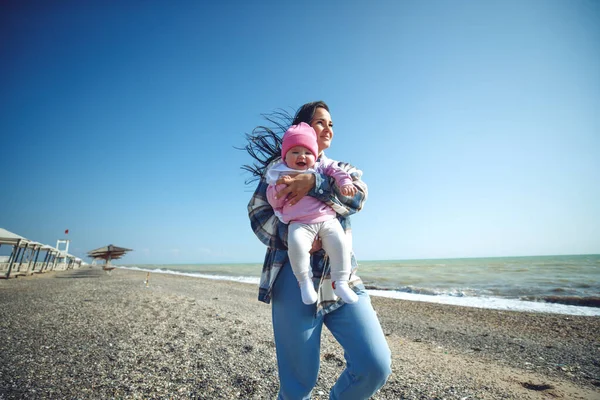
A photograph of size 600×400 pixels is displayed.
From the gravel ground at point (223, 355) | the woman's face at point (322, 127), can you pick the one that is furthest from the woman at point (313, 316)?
the gravel ground at point (223, 355)

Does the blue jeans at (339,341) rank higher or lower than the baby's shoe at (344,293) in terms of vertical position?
lower

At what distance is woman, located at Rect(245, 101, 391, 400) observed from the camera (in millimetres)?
1503

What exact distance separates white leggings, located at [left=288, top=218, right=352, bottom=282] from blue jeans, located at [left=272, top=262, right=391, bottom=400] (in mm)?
145

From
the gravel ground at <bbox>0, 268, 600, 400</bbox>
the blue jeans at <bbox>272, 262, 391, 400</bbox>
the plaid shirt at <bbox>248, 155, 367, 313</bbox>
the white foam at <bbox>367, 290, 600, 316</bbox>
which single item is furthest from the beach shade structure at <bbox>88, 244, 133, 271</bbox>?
the blue jeans at <bbox>272, 262, 391, 400</bbox>

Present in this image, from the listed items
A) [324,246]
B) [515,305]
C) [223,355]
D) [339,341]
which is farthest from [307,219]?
[515,305]

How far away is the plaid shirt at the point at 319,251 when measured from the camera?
173 centimetres

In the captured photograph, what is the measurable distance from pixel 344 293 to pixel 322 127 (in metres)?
1.21

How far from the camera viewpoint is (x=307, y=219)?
5.70 ft

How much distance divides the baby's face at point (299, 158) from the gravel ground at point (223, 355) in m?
3.05

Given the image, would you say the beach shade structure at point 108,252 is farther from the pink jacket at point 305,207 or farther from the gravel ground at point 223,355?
the pink jacket at point 305,207

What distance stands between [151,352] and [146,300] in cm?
558

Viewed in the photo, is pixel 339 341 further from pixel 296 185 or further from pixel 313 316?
pixel 296 185

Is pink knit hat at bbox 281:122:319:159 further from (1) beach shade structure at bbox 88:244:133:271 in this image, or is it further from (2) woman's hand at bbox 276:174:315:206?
(1) beach shade structure at bbox 88:244:133:271

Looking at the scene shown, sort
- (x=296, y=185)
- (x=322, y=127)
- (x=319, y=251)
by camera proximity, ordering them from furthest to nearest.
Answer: (x=322, y=127)
(x=319, y=251)
(x=296, y=185)
